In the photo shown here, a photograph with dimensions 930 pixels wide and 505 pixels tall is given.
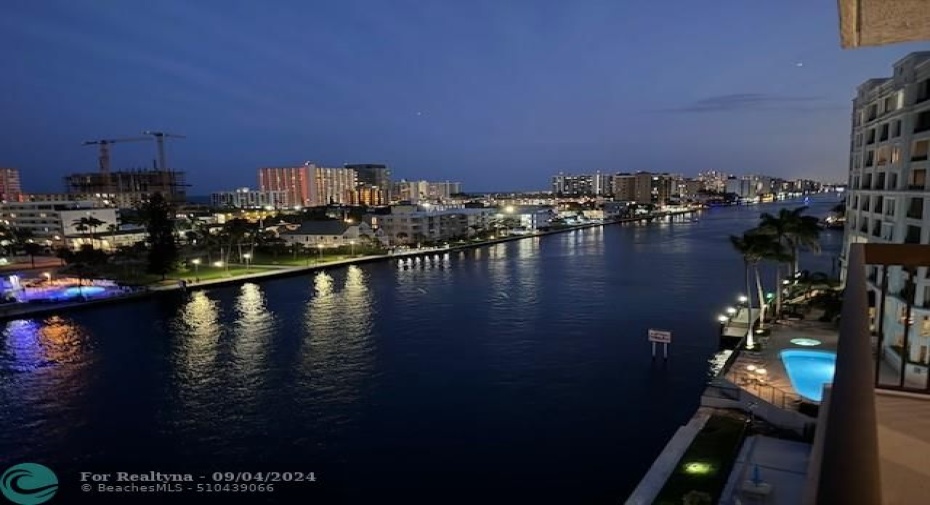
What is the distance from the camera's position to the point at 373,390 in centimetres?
1827

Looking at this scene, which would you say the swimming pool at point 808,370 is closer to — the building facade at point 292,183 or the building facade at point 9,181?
the building facade at point 9,181

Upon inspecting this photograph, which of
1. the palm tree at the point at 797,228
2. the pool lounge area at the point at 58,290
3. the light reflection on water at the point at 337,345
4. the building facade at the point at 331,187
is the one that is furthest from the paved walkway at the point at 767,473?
the building facade at the point at 331,187

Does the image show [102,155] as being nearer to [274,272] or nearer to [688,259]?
[274,272]

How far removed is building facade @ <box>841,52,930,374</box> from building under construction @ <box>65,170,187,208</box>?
118 metres

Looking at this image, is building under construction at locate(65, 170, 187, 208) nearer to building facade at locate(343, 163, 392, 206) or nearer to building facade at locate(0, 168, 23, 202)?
building facade at locate(0, 168, 23, 202)

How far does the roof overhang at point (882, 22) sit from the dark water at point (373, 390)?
1126 cm

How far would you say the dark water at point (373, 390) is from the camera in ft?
44.1

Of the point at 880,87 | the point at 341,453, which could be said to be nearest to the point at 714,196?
the point at 880,87

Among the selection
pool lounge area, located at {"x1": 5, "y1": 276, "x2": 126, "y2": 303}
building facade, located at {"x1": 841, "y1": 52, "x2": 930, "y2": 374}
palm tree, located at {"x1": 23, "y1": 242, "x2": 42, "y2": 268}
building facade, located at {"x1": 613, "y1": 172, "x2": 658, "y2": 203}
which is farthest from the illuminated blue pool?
building facade, located at {"x1": 613, "y1": 172, "x2": 658, "y2": 203}

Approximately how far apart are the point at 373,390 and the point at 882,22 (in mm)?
17467

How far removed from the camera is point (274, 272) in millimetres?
43250

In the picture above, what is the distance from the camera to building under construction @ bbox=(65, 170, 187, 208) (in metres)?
116

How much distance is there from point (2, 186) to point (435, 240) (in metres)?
113
